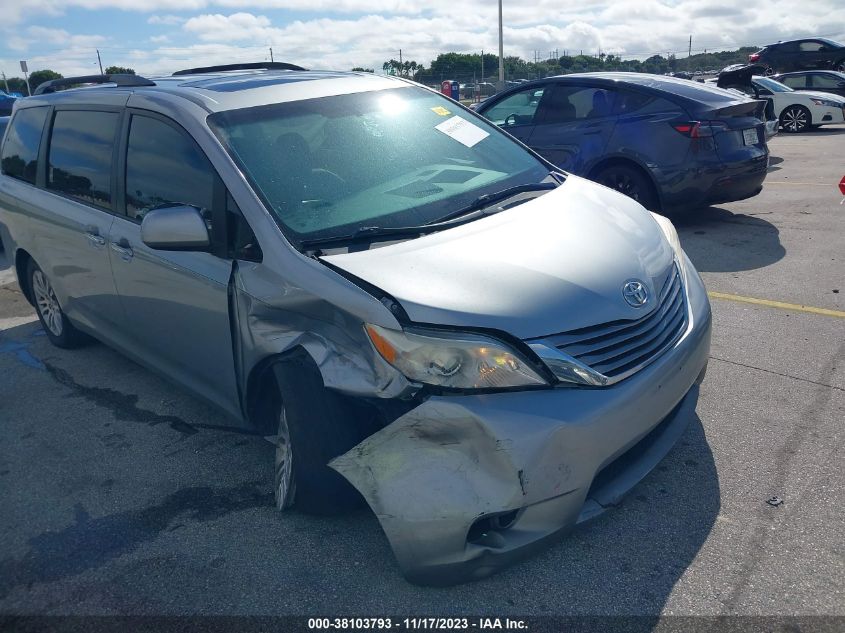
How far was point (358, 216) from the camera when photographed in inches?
125

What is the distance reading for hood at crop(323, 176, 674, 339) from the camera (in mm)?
2590

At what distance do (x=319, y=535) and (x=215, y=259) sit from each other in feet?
4.15

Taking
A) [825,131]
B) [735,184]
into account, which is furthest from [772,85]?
[735,184]

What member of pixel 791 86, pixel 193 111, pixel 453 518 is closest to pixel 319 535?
pixel 453 518

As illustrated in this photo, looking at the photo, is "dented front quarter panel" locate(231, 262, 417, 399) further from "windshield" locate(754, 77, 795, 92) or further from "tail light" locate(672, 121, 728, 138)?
"windshield" locate(754, 77, 795, 92)

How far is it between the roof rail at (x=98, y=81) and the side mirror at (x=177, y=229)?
1.43 m

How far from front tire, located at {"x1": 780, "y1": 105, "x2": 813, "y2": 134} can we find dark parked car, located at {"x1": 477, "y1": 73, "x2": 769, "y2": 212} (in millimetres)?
10730

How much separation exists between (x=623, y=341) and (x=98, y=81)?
4.07 metres

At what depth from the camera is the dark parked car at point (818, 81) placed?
18.9 m

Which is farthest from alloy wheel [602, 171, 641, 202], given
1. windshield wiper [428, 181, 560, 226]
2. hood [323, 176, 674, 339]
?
hood [323, 176, 674, 339]

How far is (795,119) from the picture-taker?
56.4 feet

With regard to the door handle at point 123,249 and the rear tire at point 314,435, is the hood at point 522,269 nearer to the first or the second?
the rear tire at point 314,435

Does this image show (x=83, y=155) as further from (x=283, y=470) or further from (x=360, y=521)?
(x=360, y=521)

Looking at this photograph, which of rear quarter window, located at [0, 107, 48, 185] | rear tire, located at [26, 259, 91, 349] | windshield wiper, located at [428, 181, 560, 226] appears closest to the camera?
windshield wiper, located at [428, 181, 560, 226]
